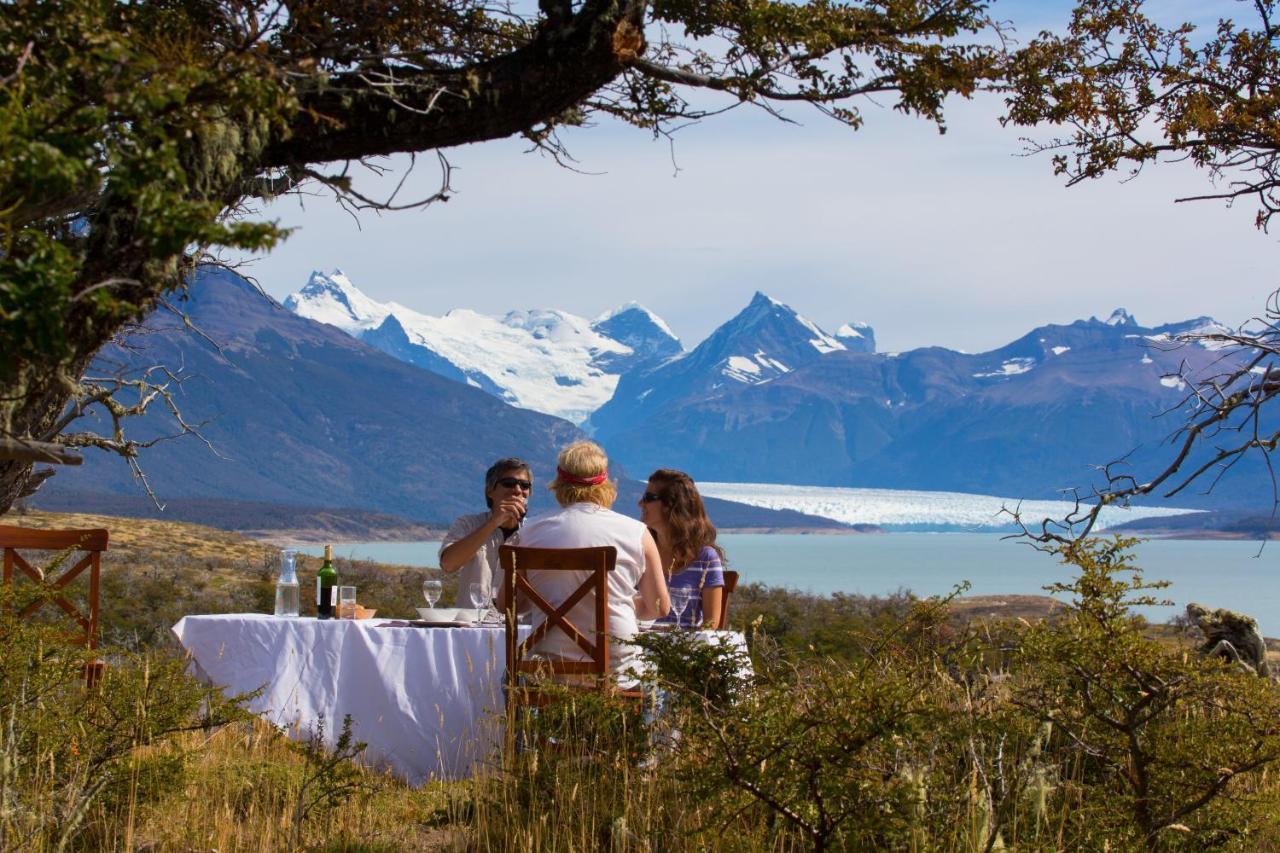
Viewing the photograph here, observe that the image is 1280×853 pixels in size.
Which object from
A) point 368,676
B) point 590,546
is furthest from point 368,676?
point 590,546

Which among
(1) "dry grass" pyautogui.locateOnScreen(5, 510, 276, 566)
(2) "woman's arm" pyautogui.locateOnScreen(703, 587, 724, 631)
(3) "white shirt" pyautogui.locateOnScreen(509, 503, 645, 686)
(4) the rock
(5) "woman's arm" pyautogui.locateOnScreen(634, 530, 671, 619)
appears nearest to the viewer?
(3) "white shirt" pyautogui.locateOnScreen(509, 503, 645, 686)

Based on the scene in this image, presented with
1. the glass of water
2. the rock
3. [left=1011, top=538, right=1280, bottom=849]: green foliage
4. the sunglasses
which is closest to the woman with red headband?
the sunglasses

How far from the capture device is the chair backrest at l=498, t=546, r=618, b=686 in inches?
169

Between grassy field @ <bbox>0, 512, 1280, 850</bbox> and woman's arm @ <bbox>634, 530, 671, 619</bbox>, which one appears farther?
woman's arm @ <bbox>634, 530, 671, 619</bbox>

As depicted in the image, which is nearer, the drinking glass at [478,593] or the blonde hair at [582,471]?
the blonde hair at [582,471]

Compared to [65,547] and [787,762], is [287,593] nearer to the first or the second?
[65,547]

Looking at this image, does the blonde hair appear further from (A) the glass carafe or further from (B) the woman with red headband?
(A) the glass carafe

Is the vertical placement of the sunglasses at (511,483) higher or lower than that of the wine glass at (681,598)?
higher

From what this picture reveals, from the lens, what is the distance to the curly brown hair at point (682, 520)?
17.4 ft

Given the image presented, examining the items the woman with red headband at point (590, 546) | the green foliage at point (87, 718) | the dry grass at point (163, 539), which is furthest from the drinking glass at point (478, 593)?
the dry grass at point (163, 539)

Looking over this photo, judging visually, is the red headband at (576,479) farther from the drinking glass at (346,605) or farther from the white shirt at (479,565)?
the drinking glass at (346,605)

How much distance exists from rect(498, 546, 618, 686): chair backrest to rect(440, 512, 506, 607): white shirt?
120 centimetres

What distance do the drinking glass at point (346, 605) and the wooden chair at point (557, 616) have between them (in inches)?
51.7

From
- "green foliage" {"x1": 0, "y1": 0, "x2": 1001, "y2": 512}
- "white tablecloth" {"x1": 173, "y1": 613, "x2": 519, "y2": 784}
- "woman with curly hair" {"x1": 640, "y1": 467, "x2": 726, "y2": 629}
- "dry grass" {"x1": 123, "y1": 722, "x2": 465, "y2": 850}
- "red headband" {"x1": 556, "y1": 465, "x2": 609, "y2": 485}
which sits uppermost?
"green foliage" {"x1": 0, "y1": 0, "x2": 1001, "y2": 512}
